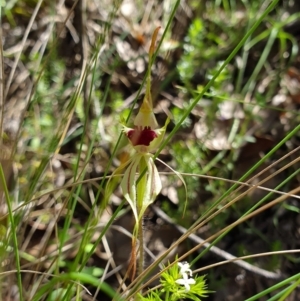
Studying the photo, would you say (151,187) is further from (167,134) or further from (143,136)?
(167,134)

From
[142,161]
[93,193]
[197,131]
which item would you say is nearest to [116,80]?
[197,131]

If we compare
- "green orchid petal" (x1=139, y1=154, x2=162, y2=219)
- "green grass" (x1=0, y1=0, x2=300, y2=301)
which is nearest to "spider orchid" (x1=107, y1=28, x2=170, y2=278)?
"green orchid petal" (x1=139, y1=154, x2=162, y2=219)

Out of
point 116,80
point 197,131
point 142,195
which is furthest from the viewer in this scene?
point 116,80

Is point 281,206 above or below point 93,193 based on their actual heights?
above

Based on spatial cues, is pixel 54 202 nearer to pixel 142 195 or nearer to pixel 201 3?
pixel 142 195

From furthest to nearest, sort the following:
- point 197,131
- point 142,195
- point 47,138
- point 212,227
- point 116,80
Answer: point 116,80 → point 197,131 → point 47,138 → point 212,227 → point 142,195

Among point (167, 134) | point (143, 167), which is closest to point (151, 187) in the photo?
point (143, 167)

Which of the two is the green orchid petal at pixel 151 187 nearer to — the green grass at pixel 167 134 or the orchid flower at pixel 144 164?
the orchid flower at pixel 144 164

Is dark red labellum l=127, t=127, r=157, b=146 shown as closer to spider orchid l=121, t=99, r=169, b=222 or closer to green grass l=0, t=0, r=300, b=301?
spider orchid l=121, t=99, r=169, b=222

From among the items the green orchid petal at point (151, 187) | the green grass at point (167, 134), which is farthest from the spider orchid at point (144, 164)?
the green grass at point (167, 134)
